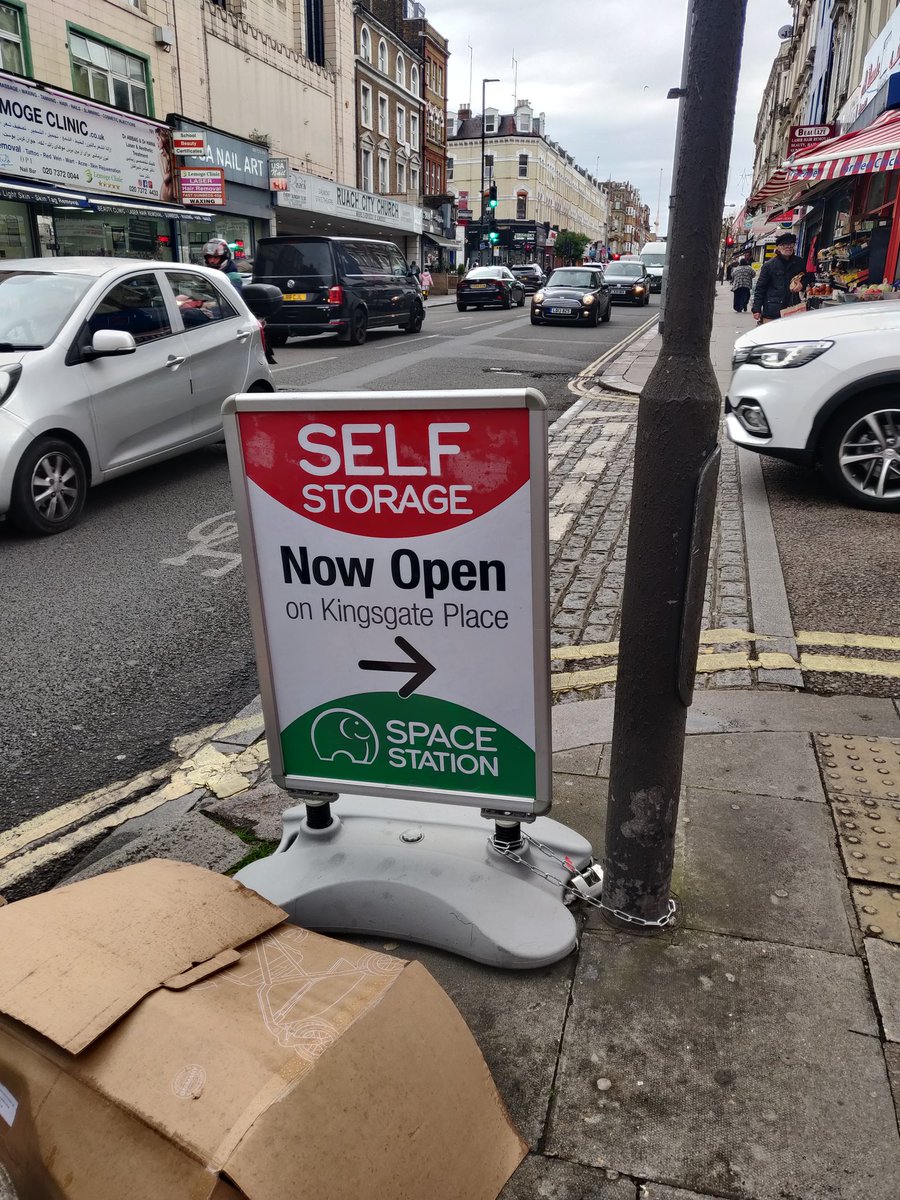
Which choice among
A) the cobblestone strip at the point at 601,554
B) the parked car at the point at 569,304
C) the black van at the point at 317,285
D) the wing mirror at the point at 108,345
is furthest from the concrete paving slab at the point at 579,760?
the parked car at the point at 569,304

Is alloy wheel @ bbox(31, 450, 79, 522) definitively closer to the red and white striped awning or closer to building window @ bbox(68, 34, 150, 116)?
the red and white striped awning

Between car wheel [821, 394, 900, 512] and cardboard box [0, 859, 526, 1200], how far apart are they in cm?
550

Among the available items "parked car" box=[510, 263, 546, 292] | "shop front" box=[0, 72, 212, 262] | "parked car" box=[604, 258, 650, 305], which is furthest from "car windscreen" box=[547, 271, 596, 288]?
"parked car" box=[510, 263, 546, 292]

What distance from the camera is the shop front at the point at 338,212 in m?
33.9

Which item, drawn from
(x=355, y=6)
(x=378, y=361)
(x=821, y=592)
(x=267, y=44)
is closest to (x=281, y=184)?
(x=267, y=44)

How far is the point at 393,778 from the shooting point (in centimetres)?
252

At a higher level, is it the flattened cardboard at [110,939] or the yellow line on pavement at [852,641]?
the flattened cardboard at [110,939]

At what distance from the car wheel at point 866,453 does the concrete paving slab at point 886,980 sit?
4.54 m

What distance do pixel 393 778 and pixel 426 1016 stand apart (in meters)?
0.91

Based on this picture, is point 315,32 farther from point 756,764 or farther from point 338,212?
point 756,764

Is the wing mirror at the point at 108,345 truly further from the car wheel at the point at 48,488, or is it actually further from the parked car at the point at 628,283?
the parked car at the point at 628,283

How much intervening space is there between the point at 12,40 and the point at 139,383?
18.7m

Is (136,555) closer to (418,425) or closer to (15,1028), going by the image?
(418,425)

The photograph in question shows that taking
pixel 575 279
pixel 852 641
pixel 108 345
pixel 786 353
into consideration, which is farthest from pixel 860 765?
pixel 575 279
